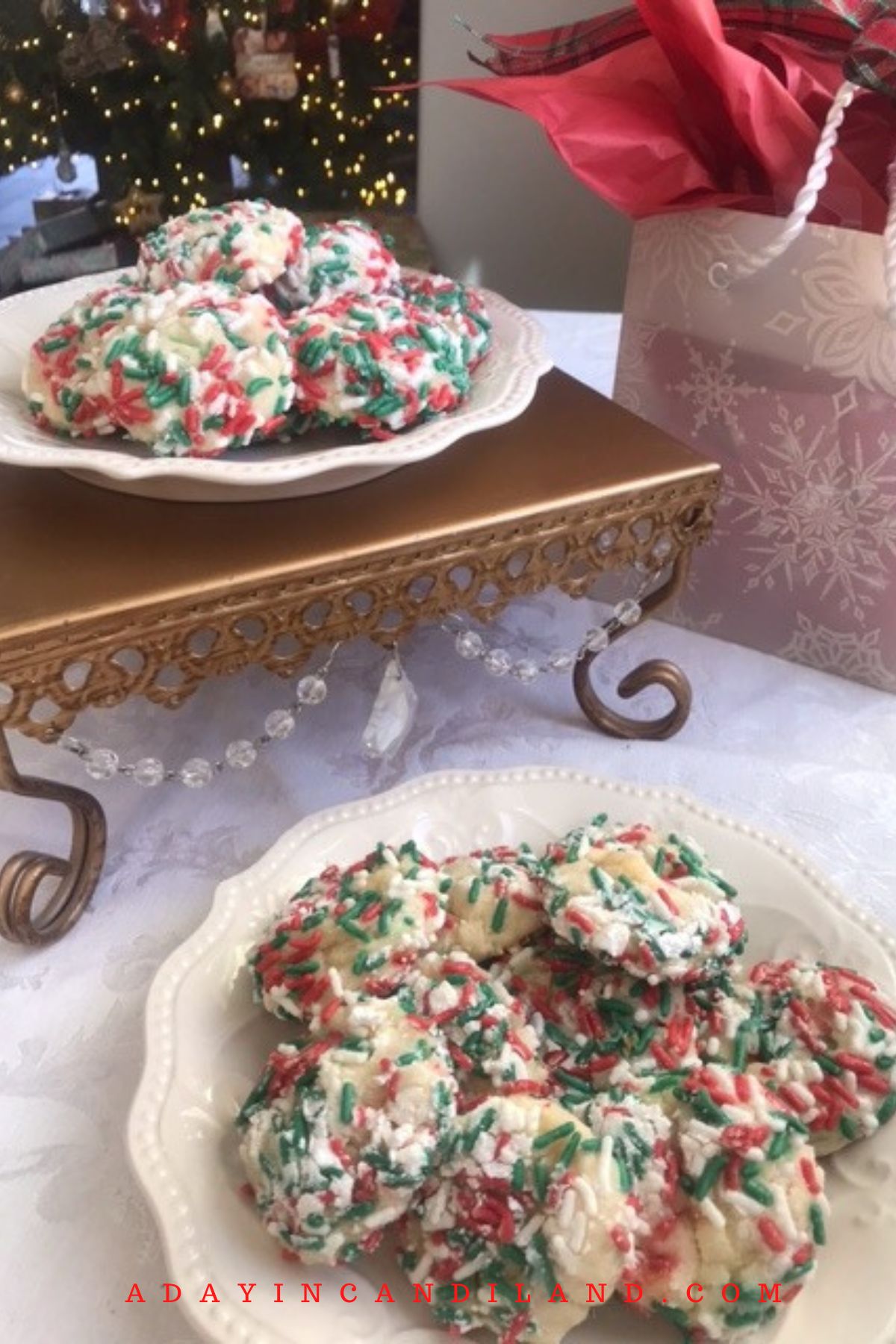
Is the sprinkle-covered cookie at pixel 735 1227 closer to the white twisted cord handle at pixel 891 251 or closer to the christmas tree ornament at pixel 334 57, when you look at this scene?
the white twisted cord handle at pixel 891 251

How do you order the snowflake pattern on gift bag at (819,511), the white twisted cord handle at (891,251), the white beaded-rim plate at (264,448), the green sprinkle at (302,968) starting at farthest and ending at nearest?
the snowflake pattern on gift bag at (819,511), the white twisted cord handle at (891,251), the white beaded-rim plate at (264,448), the green sprinkle at (302,968)

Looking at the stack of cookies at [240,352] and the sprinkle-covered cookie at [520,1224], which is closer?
the sprinkle-covered cookie at [520,1224]

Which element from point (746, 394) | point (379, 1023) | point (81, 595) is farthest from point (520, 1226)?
point (746, 394)

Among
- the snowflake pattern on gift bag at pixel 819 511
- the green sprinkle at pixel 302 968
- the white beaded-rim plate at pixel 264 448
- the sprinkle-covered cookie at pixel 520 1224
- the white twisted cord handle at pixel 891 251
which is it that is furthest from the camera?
the snowflake pattern on gift bag at pixel 819 511

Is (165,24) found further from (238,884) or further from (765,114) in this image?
(238,884)

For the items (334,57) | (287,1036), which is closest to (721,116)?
(287,1036)

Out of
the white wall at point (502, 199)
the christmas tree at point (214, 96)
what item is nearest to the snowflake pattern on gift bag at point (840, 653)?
the white wall at point (502, 199)

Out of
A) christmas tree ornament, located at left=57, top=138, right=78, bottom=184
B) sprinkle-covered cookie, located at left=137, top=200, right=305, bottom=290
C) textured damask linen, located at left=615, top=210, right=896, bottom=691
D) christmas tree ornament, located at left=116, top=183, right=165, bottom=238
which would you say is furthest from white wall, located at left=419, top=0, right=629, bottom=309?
sprinkle-covered cookie, located at left=137, top=200, right=305, bottom=290
